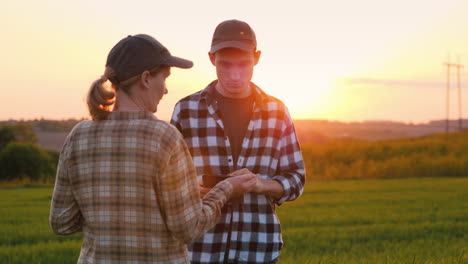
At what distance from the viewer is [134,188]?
7.84 feet

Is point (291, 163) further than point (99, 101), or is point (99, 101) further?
point (291, 163)

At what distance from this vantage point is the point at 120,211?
2432mm

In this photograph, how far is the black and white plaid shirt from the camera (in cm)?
338

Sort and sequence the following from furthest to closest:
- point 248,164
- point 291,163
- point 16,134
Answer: point 16,134, point 291,163, point 248,164

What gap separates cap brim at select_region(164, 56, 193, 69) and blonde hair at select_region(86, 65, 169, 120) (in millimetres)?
45

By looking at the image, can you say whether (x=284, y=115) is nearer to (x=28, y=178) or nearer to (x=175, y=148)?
(x=175, y=148)

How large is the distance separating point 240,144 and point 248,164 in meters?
0.14

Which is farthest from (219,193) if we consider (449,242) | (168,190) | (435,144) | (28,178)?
(435,144)

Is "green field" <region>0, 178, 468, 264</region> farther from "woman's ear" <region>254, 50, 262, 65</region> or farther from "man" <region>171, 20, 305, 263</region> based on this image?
"woman's ear" <region>254, 50, 262, 65</region>

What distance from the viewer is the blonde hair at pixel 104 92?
2.43 meters

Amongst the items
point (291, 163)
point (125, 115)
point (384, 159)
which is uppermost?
point (125, 115)

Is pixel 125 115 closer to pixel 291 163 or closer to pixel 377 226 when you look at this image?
pixel 291 163

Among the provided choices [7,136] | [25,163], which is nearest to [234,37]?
[25,163]

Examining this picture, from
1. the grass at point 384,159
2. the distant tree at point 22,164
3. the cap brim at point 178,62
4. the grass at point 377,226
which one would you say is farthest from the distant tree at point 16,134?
the cap brim at point 178,62
